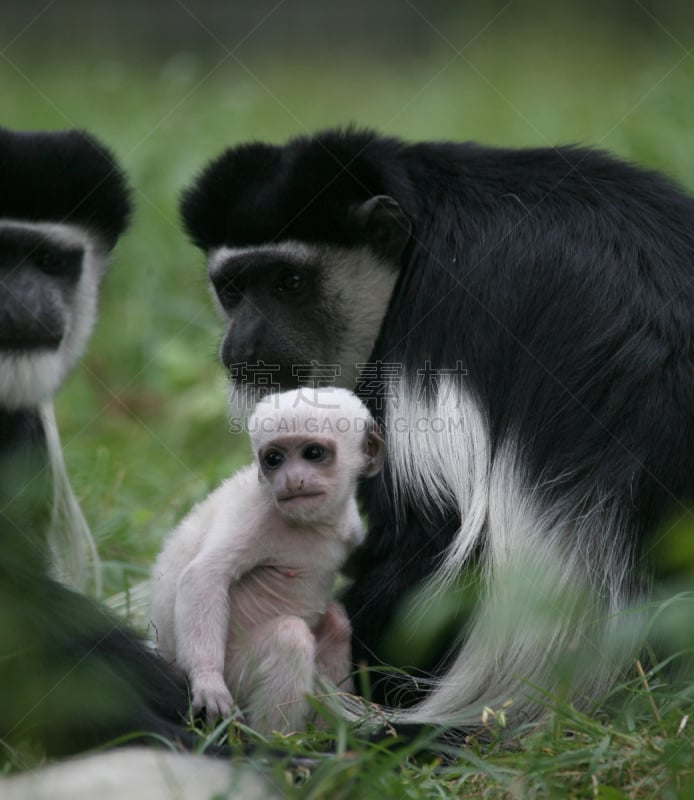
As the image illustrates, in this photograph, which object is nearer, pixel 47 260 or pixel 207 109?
pixel 47 260

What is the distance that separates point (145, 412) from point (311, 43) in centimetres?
743

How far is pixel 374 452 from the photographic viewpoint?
2594 mm

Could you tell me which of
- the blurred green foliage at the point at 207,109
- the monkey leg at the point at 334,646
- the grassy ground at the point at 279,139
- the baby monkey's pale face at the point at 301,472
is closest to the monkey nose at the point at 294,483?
the baby monkey's pale face at the point at 301,472

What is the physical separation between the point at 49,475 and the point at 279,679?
105 centimetres

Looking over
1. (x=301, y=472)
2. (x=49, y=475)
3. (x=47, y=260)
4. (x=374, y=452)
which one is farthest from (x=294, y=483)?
(x=47, y=260)

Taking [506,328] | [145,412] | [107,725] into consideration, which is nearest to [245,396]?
[506,328]

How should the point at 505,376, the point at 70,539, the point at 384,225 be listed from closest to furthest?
1. the point at 505,376
2. the point at 384,225
3. the point at 70,539

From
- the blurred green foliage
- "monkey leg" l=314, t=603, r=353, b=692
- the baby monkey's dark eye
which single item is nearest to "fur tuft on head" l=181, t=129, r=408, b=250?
the blurred green foliage

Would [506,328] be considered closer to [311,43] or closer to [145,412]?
[145,412]

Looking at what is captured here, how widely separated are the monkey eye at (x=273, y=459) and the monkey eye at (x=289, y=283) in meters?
0.64

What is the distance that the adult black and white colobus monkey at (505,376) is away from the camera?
7.80 ft

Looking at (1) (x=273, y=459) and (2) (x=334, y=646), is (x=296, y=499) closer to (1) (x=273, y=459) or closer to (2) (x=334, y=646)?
(1) (x=273, y=459)

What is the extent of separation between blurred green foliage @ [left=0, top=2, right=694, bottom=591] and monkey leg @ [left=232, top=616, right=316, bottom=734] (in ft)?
2.84

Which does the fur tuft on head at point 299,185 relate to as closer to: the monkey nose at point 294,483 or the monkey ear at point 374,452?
the monkey ear at point 374,452
